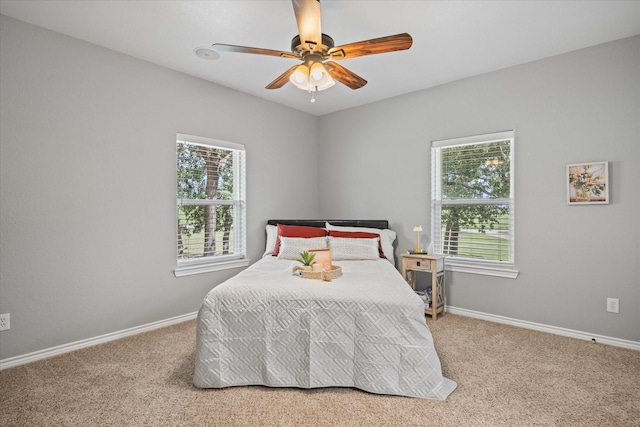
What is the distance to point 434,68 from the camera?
338 centimetres

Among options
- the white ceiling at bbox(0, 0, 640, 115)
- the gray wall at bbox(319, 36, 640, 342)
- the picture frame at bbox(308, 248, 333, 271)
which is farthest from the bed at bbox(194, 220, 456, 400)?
the white ceiling at bbox(0, 0, 640, 115)

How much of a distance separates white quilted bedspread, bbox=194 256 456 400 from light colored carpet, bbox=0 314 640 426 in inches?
3.2

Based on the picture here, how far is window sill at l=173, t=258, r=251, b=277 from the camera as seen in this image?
138 inches

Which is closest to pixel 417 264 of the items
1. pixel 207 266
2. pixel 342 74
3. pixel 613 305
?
pixel 613 305

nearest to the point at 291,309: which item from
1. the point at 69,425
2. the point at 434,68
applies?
the point at 69,425

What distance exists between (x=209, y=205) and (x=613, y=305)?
397 centimetres

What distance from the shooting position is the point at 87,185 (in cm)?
285

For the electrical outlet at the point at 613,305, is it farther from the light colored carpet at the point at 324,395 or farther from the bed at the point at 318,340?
the bed at the point at 318,340

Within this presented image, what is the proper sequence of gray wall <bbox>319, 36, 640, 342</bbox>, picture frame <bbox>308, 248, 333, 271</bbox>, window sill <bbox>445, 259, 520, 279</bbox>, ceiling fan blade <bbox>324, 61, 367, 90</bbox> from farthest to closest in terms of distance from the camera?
window sill <bbox>445, 259, 520, 279</bbox> < gray wall <bbox>319, 36, 640, 342</bbox> < picture frame <bbox>308, 248, 333, 271</bbox> < ceiling fan blade <bbox>324, 61, 367, 90</bbox>

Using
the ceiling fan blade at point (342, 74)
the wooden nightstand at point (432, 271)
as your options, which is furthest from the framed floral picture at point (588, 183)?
the ceiling fan blade at point (342, 74)

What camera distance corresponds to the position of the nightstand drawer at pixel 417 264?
3.56 meters

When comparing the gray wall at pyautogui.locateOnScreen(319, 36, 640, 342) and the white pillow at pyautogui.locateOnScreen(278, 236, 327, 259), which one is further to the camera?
the white pillow at pyautogui.locateOnScreen(278, 236, 327, 259)

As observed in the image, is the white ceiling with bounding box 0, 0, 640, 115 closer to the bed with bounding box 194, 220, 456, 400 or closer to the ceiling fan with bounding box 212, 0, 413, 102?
the ceiling fan with bounding box 212, 0, 413, 102

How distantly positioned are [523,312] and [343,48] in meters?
3.00
